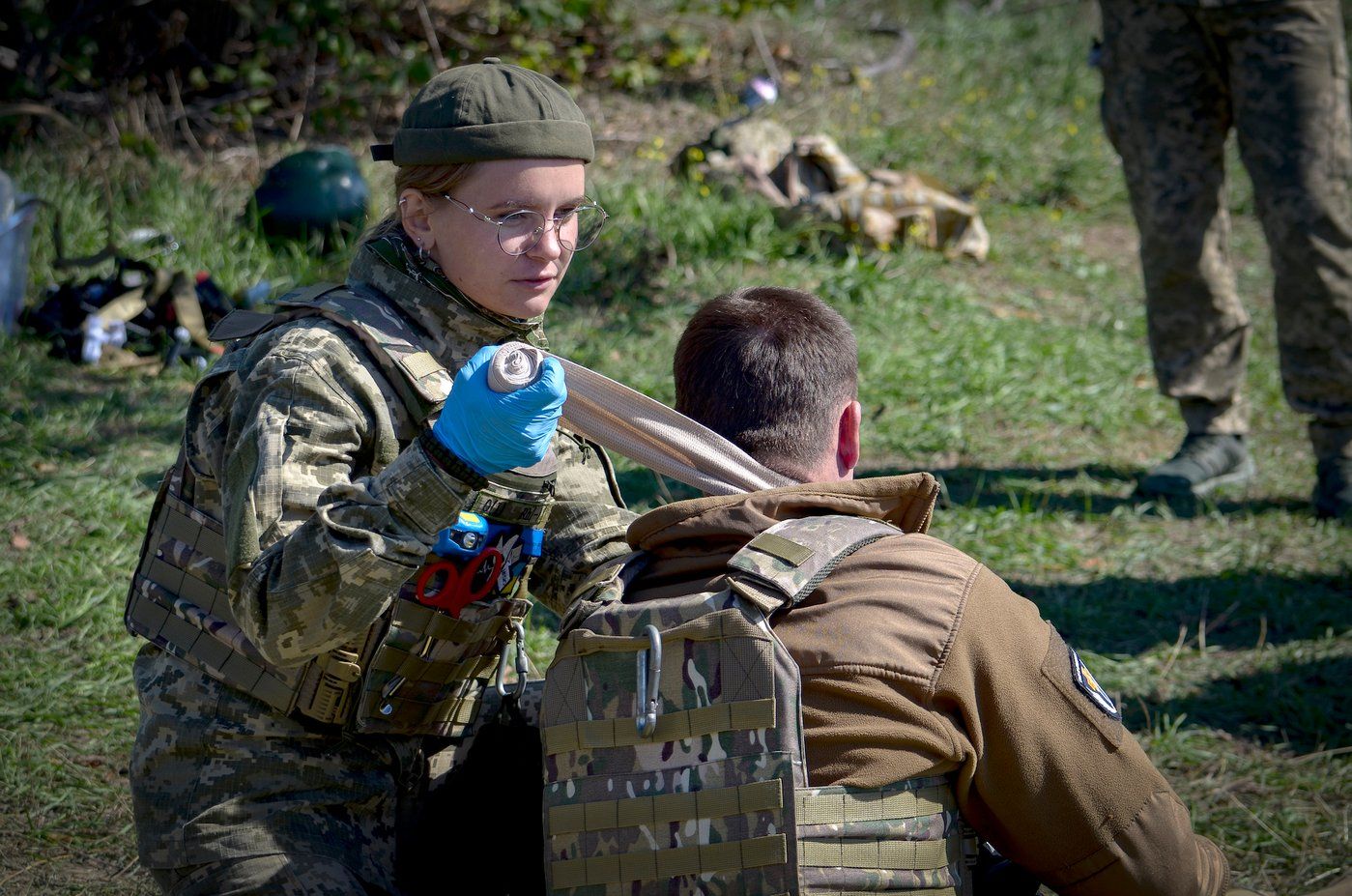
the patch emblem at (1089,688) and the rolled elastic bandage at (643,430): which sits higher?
the rolled elastic bandage at (643,430)

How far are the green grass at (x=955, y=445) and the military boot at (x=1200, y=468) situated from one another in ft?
0.38

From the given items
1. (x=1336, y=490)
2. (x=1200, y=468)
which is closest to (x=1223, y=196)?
(x=1200, y=468)

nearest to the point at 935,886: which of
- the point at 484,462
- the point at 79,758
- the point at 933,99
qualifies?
the point at 484,462

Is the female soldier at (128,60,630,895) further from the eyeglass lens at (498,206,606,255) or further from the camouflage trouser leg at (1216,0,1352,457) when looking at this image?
the camouflage trouser leg at (1216,0,1352,457)

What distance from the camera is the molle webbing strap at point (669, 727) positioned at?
1558mm

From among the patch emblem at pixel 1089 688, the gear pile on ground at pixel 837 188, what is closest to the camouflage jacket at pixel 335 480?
the patch emblem at pixel 1089 688

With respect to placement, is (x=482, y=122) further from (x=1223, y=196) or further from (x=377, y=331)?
(x=1223, y=196)

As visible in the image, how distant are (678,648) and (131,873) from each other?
5.54 feet

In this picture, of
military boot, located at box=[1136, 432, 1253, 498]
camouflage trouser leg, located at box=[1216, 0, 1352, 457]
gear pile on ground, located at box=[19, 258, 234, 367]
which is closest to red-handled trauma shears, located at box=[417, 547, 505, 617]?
military boot, located at box=[1136, 432, 1253, 498]

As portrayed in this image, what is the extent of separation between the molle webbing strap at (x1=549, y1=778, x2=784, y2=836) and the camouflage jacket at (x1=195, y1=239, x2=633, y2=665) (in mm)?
370

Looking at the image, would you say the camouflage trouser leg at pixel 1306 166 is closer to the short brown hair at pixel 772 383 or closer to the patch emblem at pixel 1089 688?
the short brown hair at pixel 772 383

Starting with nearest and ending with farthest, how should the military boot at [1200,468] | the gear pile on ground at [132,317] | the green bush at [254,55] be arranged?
the military boot at [1200,468] → the gear pile on ground at [132,317] → the green bush at [254,55]

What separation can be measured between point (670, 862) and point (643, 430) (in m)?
0.72

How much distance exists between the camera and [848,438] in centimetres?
190
